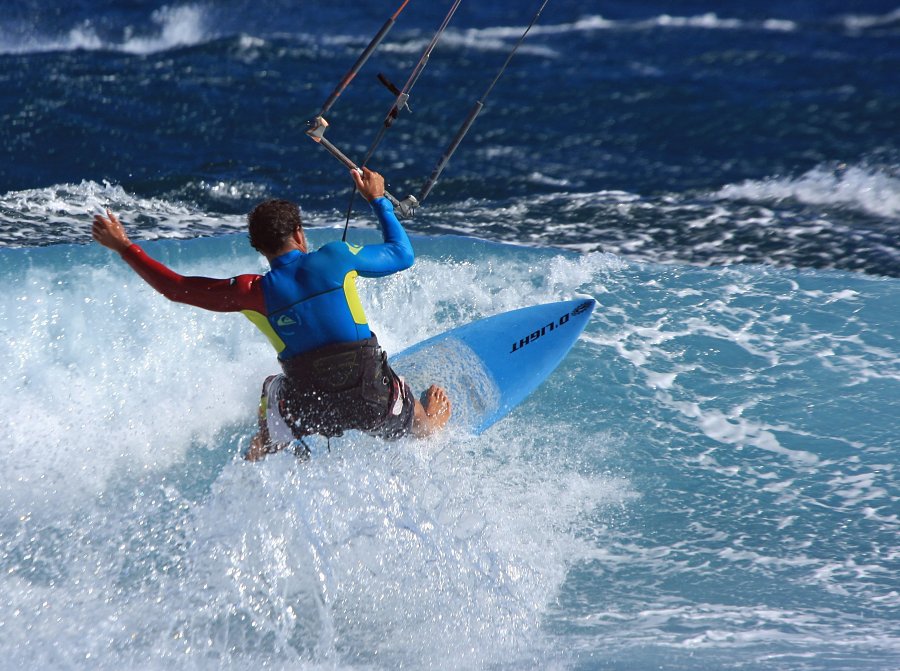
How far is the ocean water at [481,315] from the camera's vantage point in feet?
14.2

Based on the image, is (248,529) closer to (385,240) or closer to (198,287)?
(198,287)

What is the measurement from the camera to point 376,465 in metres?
4.57

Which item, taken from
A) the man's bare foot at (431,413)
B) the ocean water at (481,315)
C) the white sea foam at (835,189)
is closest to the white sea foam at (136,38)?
the ocean water at (481,315)

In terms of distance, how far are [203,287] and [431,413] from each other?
1.52 meters

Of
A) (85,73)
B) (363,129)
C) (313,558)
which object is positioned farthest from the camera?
(85,73)

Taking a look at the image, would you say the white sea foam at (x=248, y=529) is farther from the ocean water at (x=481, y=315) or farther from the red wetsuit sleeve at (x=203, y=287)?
the red wetsuit sleeve at (x=203, y=287)

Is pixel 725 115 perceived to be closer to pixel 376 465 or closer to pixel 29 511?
pixel 376 465

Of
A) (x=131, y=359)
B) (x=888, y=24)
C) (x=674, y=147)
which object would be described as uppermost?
(x=888, y=24)

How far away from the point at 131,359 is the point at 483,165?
322cm

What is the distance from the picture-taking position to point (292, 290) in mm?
3887

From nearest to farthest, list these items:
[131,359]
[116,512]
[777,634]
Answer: [777,634] → [116,512] → [131,359]

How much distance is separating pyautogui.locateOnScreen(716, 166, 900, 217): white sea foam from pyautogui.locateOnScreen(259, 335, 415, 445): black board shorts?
3.76 m

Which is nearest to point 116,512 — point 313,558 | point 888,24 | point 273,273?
point 313,558

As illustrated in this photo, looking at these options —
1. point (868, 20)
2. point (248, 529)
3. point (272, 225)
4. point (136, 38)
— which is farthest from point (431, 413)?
point (136, 38)
